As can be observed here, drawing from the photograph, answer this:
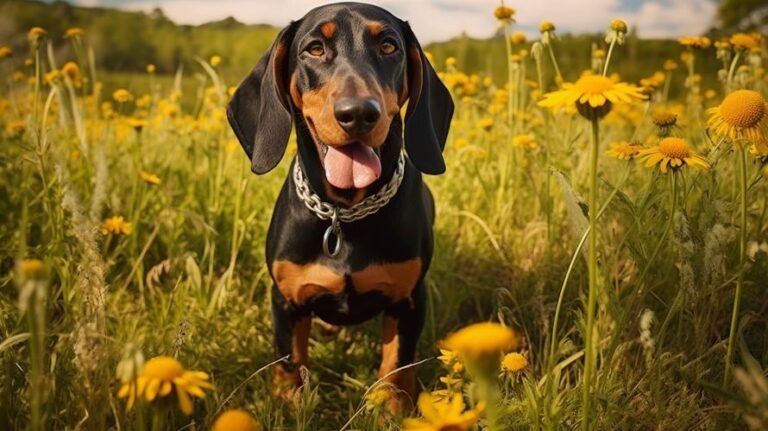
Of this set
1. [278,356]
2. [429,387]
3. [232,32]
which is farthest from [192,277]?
[232,32]

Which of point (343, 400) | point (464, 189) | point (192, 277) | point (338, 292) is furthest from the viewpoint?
point (464, 189)

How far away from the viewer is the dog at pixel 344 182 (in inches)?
84.4

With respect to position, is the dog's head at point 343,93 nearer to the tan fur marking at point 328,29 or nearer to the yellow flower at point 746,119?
the tan fur marking at point 328,29

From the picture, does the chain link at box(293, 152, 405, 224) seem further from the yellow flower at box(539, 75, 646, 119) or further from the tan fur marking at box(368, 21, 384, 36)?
the yellow flower at box(539, 75, 646, 119)

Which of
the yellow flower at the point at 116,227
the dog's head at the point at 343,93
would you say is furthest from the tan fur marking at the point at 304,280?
the yellow flower at the point at 116,227

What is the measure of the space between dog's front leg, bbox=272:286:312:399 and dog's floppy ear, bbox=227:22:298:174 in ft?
1.65

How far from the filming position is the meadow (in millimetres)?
1403

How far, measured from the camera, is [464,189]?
11.6ft

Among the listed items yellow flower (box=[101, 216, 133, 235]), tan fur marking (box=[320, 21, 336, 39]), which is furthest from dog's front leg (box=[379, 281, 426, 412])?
yellow flower (box=[101, 216, 133, 235])

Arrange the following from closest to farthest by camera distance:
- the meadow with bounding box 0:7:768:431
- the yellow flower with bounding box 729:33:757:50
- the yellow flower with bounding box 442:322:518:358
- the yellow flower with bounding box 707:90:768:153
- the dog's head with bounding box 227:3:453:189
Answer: the yellow flower with bounding box 442:322:518:358 < the meadow with bounding box 0:7:768:431 < the yellow flower with bounding box 707:90:768:153 < the dog's head with bounding box 227:3:453:189 < the yellow flower with bounding box 729:33:757:50

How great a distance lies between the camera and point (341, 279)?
2211 mm

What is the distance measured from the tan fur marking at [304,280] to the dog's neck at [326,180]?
246mm

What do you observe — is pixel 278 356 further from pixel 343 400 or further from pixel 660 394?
pixel 660 394

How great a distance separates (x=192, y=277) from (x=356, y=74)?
3.64ft
